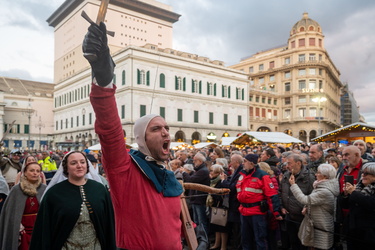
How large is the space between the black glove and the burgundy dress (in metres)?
3.47

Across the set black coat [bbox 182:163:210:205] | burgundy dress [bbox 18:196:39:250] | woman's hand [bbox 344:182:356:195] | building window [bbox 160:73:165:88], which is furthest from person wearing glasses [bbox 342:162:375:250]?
building window [bbox 160:73:165:88]

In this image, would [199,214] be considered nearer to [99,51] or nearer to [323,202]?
[323,202]

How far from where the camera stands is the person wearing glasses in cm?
412

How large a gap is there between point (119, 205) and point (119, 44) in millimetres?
69056

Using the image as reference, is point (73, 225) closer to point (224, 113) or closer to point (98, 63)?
point (98, 63)

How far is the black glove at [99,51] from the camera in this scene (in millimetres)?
1524

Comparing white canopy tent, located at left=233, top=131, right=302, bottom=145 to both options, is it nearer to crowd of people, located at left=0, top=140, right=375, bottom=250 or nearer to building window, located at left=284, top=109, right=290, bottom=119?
crowd of people, located at left=0, top=140, right=375, bottom=250

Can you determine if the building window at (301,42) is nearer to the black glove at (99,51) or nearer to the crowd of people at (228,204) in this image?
the crowd of people at (228,204)

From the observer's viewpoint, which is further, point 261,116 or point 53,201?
point 261,116

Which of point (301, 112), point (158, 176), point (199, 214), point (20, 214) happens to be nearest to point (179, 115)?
point (301, 112)

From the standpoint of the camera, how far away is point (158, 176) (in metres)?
2.03

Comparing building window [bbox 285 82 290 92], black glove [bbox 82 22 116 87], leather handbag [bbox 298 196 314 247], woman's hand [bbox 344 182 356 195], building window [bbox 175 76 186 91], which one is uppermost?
building window [bbox 285 82 290 92]

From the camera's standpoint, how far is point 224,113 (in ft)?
156

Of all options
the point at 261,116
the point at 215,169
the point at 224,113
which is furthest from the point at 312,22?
the point at 215,169
